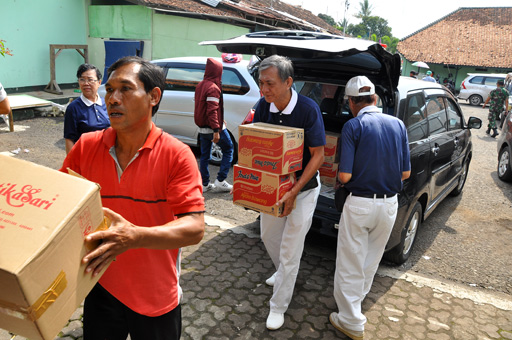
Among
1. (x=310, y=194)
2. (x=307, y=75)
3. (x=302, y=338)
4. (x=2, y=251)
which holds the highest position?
(x=307, y=75)

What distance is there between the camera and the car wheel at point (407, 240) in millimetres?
3842

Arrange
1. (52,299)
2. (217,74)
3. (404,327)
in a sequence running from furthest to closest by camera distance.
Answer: (217,74) < (404,327) < (52,299)

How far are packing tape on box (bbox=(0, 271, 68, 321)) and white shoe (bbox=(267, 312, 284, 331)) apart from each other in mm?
2039

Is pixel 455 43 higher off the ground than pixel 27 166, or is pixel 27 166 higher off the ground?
pixel 455 43

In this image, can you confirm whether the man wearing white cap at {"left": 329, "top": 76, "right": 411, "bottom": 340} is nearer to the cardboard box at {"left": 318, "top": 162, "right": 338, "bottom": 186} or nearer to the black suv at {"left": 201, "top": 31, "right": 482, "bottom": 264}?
the black suv at {"left": 201, "top": 31, "right": 482, "bottom": 264}

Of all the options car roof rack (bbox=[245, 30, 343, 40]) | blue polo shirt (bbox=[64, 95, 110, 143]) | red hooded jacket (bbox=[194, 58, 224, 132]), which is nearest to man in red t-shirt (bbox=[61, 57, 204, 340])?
car roof rack (bbox=[245, 30, 343, 40])

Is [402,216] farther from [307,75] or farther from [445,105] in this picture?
[445,105]

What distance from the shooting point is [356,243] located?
2908 millimetres

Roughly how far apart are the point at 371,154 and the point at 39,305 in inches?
89.1

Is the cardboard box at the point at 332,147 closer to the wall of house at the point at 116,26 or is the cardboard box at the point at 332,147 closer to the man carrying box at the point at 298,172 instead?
the man carrying box at the point at 298,172

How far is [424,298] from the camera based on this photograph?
139 inches

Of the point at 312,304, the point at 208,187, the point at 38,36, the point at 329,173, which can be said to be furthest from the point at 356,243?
the point at 38,36

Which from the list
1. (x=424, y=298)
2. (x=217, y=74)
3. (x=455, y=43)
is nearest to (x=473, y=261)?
(x=424, y=298)

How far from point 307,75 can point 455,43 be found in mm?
32295
